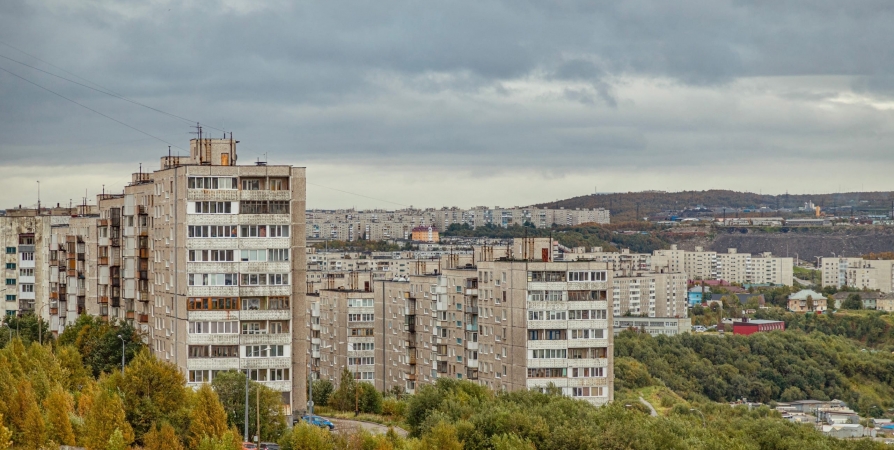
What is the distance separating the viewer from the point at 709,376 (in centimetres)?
17588

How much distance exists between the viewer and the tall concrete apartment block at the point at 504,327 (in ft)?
288

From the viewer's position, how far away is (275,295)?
73.9 metres

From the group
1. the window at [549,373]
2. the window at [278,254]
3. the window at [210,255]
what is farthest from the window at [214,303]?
the window at [549,373]

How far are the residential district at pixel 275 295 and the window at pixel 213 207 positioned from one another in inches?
3.0

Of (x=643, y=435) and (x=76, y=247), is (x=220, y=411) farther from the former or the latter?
(x=76, y=247)

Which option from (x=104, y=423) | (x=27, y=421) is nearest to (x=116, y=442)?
(x=104, y=423)

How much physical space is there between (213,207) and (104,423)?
724 inches

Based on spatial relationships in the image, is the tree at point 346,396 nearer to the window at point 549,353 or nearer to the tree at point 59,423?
the window at point 549,353

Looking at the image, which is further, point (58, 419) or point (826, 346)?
point (826, 346)

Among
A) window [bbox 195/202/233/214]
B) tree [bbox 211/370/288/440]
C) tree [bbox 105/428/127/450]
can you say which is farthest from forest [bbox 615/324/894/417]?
tree [bbox 105/428/127/450]

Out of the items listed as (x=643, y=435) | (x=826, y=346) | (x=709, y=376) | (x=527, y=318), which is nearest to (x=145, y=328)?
(x=527, y=318)

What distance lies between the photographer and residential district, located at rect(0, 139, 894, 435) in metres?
73.8

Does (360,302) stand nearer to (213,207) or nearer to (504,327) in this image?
(504,327)

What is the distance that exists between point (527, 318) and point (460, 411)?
1861cm
